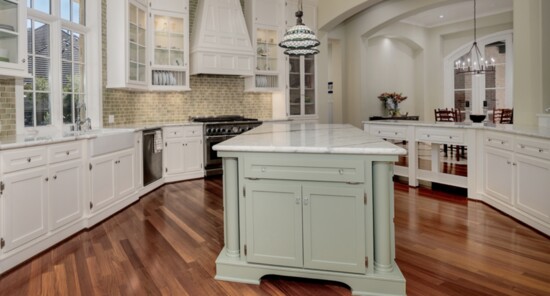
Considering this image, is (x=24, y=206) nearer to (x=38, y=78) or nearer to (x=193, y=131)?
(x=38, y=78)

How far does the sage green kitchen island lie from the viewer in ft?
7.47

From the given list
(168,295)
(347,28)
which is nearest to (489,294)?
(168,295)

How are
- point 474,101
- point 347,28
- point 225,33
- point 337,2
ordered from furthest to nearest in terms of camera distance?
point 474,101 < point 347,28 < point 337,2 < point 225,33

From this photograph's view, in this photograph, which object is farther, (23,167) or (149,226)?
(149,226)

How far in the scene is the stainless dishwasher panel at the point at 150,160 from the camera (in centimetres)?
519

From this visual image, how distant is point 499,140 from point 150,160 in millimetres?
4505

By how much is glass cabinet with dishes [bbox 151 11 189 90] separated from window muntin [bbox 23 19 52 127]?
6.49 ft

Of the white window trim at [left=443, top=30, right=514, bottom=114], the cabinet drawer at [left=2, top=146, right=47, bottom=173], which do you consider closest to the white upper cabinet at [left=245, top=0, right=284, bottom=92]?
the cabinet drawer at [left=2, top=146, right=47, bottom=173]

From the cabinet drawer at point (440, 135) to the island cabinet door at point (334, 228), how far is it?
3024 millimetres

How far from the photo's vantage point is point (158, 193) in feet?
17.4

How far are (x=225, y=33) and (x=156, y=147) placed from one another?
96.8 inches

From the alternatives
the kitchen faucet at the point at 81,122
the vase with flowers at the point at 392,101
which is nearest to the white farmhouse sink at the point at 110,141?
the kitchen faucet at the point at 81,122

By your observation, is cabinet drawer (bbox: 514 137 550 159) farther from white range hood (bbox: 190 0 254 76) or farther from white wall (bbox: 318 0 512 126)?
white wall (bbox: 318 0 512 126)

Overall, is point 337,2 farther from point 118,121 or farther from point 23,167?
point 23,167
